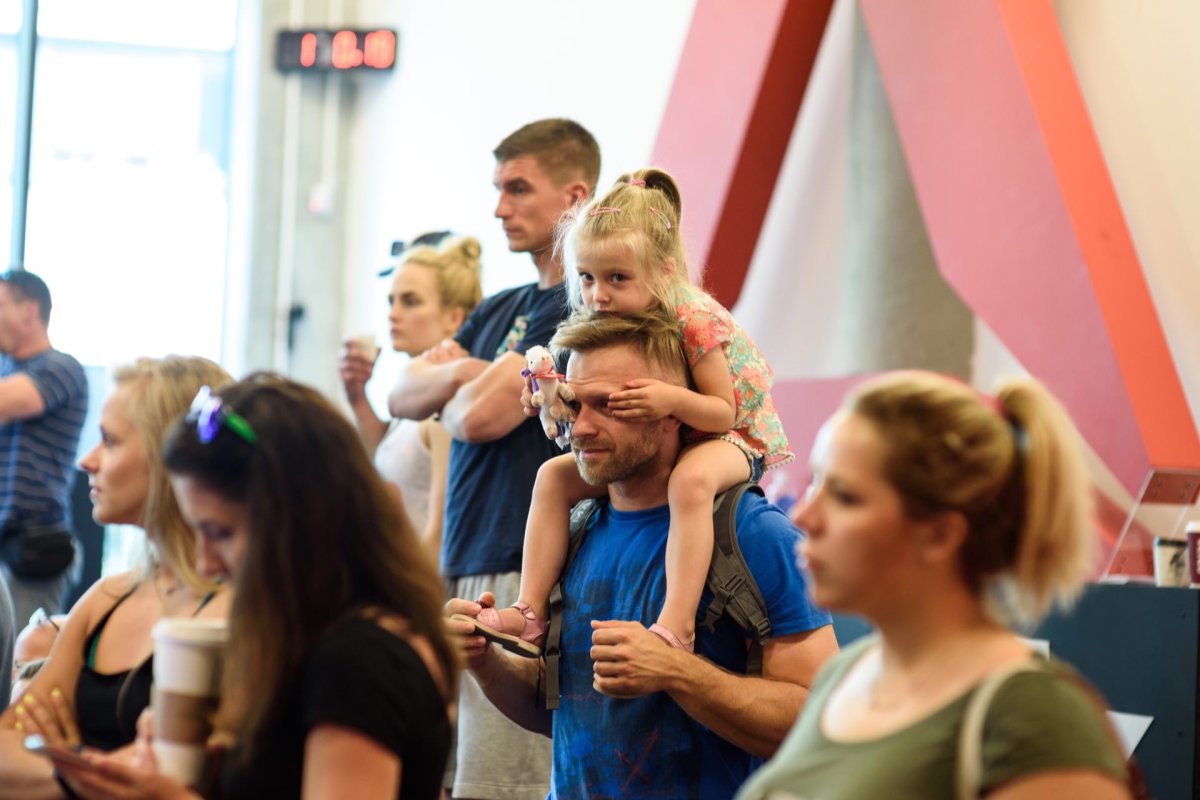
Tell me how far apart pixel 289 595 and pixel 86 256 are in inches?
256

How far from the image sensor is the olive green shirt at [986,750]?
1.34 metres

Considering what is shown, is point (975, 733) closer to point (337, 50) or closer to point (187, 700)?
point (187, 700)

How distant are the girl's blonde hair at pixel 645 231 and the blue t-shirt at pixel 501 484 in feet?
2.00

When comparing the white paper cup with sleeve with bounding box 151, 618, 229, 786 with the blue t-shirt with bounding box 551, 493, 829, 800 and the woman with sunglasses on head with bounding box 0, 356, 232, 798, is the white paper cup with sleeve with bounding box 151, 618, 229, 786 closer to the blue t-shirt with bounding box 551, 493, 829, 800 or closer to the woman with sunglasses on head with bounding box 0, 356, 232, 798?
the woman with sunglasses on head with bounding box 0, 356, 232, 798

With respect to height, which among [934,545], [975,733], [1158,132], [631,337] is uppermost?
[1158,132]

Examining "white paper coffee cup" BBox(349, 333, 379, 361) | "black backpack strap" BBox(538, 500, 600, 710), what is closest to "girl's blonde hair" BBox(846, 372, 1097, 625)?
"black backpack strap" BBox(538, 500, 600, 710)

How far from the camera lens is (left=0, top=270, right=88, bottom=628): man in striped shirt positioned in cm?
476

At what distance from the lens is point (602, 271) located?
2.70 m

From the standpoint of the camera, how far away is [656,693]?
2.24 m

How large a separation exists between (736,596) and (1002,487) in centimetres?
81

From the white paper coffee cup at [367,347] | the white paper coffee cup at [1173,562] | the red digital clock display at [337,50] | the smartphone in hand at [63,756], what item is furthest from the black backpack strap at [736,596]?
the red digital clock display at [337,50]

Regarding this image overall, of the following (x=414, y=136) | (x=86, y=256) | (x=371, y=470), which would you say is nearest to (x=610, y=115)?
(x=414, y=136)

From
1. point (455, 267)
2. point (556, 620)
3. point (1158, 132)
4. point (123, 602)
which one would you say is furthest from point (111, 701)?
point (1158, 132)

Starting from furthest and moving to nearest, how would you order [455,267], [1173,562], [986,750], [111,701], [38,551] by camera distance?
[38,551]
[455,267]
[1173,562]
[111,701]
[986,750]
